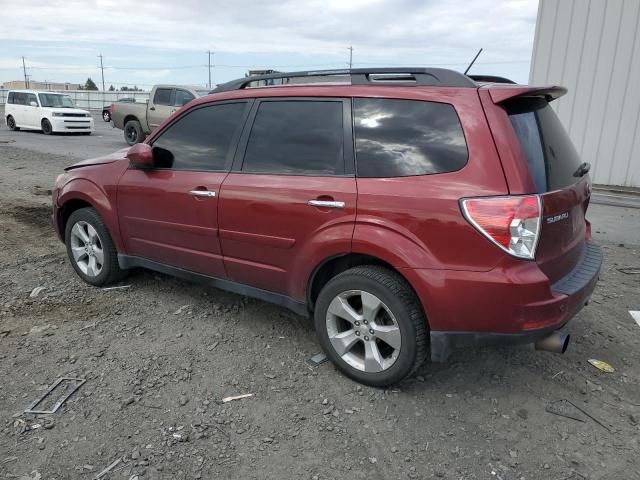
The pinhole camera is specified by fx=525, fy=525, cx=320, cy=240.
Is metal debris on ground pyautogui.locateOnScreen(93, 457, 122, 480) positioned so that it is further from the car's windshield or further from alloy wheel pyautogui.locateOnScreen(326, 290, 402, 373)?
the car's windshield

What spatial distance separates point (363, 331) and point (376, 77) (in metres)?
1.56

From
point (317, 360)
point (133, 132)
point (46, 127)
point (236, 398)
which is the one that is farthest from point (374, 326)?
point (46, 127)

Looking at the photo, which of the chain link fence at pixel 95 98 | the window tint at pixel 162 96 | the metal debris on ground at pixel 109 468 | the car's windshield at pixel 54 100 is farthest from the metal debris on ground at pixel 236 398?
the chain link fence at pixel 95 98

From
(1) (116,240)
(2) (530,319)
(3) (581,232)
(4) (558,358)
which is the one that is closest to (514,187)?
(2) (530,319)

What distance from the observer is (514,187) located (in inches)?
104

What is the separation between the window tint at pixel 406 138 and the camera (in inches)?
112

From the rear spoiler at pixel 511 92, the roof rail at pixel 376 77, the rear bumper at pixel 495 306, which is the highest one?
the roof rail at pixel 376 77

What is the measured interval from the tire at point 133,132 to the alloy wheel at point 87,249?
12.3m

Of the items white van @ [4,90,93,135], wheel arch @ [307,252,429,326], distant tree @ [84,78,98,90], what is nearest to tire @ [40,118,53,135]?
white van @ [4,90,93,135]

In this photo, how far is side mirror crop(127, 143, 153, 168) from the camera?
13.1 ft

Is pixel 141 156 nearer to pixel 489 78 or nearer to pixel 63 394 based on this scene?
pixel 63 394

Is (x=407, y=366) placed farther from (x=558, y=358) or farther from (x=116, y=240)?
(x=116, y=240)

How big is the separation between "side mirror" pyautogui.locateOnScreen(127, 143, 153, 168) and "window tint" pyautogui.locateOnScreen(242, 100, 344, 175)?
0.90 meters

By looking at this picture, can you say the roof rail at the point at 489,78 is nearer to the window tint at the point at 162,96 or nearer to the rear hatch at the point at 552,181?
the rear hatch at the point at 552,181
